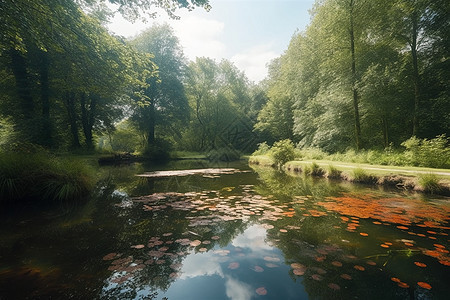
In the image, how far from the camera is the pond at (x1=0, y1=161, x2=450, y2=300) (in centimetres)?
223

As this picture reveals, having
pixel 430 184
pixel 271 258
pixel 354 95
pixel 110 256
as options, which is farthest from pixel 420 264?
pixel 354 95

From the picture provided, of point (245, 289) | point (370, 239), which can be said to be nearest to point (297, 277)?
point (245, 289)

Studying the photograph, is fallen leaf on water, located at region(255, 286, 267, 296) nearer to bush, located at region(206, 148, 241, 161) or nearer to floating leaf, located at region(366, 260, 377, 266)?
floating leaf, located at region(366, 260, 377, 266)

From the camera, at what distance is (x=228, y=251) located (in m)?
3.20

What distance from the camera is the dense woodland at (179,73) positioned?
8328 millimetres

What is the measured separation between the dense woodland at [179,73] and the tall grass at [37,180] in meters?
2.49

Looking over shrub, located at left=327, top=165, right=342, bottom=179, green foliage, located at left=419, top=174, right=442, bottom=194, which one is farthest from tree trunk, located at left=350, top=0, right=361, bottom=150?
green foliage, located at left=419, top=174, right=442, bottom=194

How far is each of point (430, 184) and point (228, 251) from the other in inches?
313

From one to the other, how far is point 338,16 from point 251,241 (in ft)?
63.1

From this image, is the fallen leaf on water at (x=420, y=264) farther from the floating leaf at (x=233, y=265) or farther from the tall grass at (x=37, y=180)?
the tall grass at (x=37, y=180)

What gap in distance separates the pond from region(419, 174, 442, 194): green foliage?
1.39 metres

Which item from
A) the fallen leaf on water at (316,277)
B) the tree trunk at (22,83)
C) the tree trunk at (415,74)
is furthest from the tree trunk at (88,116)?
the tree trunk at (415,74)

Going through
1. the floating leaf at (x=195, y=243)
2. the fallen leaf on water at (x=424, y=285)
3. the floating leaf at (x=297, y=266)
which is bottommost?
the fallen leaf on water at (x=424, y=285)

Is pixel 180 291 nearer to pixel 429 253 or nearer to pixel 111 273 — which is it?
pixel 111 273
